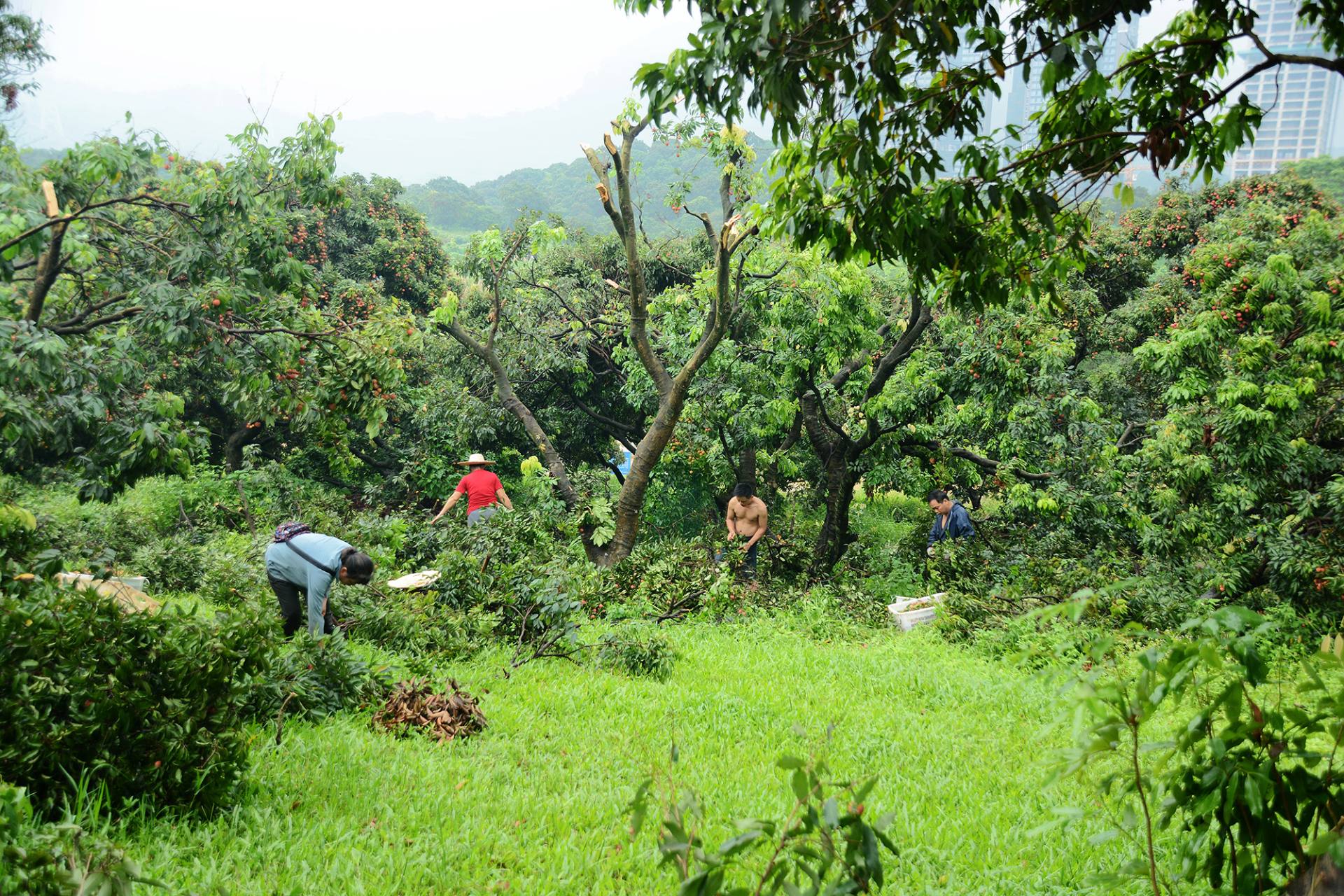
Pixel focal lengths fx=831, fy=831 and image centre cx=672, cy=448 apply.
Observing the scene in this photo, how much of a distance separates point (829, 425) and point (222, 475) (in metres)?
11.5

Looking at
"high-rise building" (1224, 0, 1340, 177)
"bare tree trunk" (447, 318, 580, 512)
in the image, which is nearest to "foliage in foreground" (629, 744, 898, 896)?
"high-rise building" (1224, 0, 1340, 177)

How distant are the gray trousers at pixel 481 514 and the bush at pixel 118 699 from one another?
694 cm

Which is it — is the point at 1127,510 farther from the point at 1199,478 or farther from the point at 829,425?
the point at 829,425

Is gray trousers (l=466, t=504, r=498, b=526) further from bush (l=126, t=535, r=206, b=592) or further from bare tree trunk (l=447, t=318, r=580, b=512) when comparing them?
bush (l=126, t=535, r=206, b=592)

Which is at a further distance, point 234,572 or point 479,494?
point 479,494

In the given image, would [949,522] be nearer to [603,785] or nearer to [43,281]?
[603,785]

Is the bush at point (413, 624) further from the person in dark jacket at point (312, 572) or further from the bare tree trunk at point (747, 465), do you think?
the bare tree trunk at point (747, 465)

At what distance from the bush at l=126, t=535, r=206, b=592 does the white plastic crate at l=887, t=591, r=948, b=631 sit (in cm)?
813

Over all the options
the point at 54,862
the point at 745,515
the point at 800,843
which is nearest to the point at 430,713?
the point at 54,862

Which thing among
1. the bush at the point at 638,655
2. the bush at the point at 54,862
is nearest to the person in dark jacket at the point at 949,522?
the bush at the point at 638,655

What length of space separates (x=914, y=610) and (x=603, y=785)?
6.58 m

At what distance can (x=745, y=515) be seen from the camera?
1152 cm

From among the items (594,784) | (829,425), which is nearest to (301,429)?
(594,784)

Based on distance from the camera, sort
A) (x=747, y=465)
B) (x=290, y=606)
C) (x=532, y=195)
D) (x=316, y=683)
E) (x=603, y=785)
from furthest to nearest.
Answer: (x=532, y=195)
(x=747, y=465)
(x=290, y=606)
(x=316, y=683)
(x=603, y=785)
